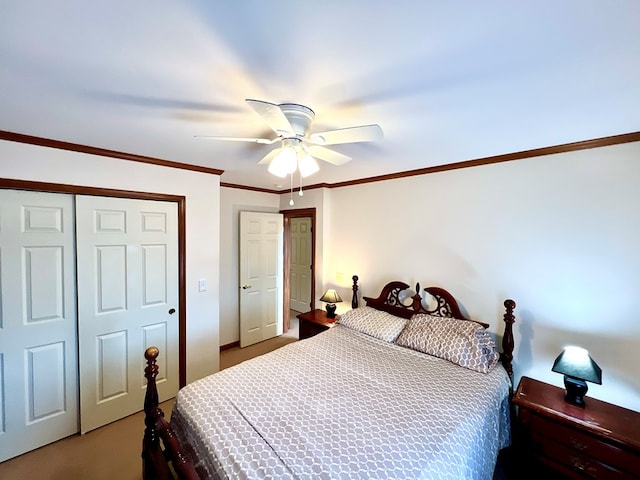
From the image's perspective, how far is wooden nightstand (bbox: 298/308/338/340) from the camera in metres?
3.09

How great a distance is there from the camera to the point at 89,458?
6.66 ft

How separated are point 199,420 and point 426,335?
179 cm

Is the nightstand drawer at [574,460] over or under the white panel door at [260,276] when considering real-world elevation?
under

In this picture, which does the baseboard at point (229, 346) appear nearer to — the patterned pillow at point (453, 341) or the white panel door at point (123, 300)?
the white panel door at point (123, 300)

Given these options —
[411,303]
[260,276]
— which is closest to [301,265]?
[260,276]

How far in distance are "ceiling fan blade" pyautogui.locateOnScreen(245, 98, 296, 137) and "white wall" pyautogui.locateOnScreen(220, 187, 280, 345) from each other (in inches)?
99.8

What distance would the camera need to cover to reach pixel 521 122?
Answer: 5.40ft

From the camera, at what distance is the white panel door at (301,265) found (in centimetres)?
536

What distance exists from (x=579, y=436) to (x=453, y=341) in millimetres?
815

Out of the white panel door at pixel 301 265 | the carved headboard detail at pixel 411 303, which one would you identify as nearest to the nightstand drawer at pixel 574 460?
the carved headboard detail at pixel 411 303

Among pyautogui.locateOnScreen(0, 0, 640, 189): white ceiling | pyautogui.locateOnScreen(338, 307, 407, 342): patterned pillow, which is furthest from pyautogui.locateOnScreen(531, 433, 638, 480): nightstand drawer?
pyautogui.locateOnScreen(0, 0, 640, 189): white ceiling

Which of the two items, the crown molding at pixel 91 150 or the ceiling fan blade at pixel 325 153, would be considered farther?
the crown molding at pixel 91 150

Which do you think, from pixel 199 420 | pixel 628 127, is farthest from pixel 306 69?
pixel 628 127

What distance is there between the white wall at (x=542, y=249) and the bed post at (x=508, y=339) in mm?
103
